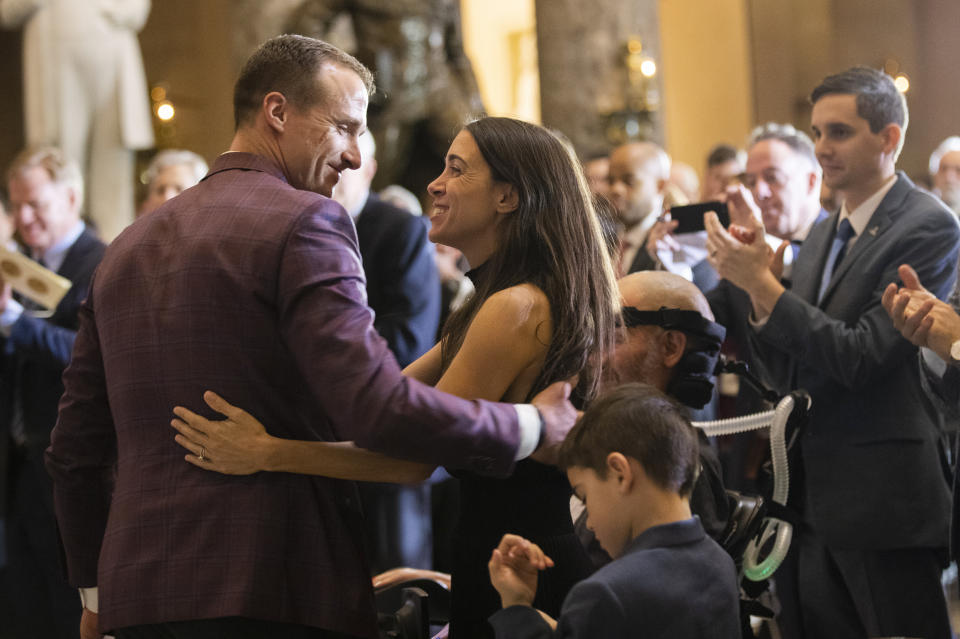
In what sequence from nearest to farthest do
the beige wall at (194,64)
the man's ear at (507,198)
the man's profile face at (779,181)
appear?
the man's ear at (507,198)
the man's profile face at (779,181)
the beige wall at (194,64)

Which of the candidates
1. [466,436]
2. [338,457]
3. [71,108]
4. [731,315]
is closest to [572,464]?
[466,436]

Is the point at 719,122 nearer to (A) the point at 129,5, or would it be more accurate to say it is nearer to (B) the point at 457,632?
(A) the point at 129,5

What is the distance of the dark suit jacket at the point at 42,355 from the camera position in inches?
166

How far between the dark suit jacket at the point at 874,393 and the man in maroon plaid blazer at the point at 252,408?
4.29ft

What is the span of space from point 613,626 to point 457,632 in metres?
0.53

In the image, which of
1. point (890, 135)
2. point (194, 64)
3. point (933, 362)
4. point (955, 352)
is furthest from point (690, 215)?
point (194, 64)

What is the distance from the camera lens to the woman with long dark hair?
6.95 feet

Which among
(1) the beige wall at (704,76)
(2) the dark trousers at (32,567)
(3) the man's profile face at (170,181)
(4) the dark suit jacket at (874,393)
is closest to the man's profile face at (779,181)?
(4) the dark suit jacket at (874,393)

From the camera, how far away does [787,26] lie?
37.8ft

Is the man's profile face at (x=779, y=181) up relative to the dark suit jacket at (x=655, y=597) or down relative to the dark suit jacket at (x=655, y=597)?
up

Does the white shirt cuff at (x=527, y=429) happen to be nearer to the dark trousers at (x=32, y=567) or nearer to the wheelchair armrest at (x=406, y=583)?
the wheelchair armrest at (x=406, y=583)

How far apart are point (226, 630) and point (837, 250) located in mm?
2182

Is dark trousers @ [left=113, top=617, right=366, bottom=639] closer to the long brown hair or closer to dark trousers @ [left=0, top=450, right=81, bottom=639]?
the long brown hair

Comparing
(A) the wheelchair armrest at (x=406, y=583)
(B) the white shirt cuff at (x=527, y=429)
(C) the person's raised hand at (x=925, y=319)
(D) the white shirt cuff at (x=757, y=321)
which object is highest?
(B) the white shirt cuff at (x=527, y=429)
